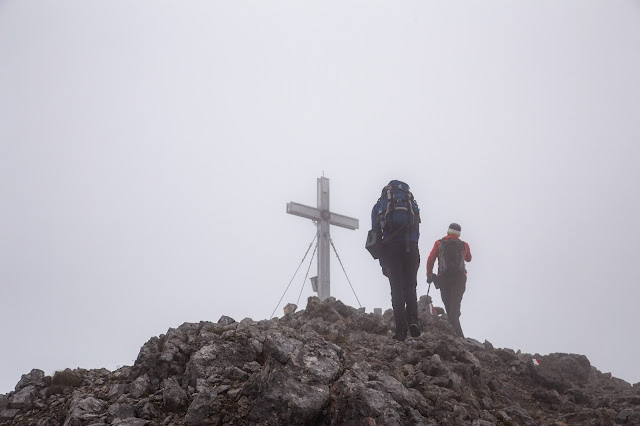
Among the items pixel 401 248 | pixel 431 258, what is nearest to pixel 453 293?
pixel 431 258

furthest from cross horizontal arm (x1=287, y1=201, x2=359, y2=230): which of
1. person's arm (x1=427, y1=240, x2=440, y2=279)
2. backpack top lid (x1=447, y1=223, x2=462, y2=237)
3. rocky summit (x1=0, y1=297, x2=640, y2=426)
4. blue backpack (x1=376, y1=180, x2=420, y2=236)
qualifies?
rocky summit (x1=0, y1=297, x2=640, y2=426)

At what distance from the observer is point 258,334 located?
9.37 m

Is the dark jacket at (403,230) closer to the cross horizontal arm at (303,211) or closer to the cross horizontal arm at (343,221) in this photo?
the cross horizontal arm at (303,211)

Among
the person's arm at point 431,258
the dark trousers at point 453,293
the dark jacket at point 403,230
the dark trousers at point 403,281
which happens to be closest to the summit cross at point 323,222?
the person's arm at point 431,258

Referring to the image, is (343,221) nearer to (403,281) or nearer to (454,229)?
(454,229)

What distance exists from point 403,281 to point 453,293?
11.2 ft

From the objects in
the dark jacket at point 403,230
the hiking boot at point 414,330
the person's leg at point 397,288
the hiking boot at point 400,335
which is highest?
the dark jacket at point 403,230

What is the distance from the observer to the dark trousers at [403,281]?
10.8 m

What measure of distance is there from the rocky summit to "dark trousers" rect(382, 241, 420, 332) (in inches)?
20.2

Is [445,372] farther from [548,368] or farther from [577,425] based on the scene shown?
[548,368]

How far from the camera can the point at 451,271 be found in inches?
533

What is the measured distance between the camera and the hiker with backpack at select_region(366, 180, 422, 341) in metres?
10.8

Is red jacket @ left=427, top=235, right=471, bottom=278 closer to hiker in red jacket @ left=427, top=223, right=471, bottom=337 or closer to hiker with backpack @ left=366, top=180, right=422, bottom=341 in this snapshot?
hiker in red jacket @ left=427, top=223, right=471, bottom=337

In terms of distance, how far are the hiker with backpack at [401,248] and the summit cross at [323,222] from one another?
4545 millimetres
